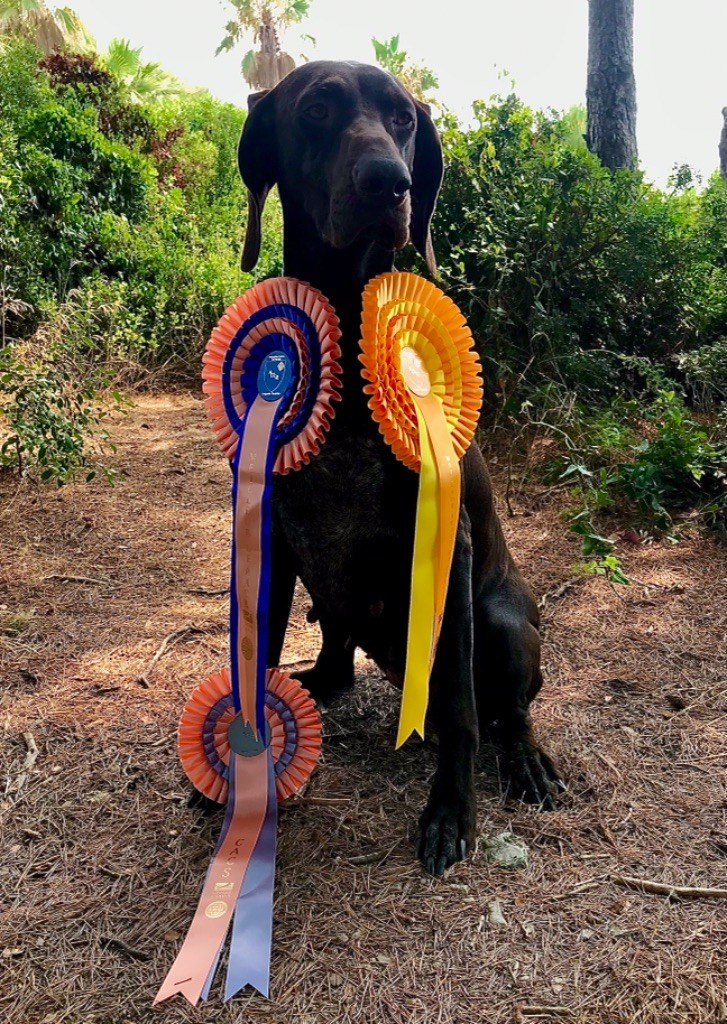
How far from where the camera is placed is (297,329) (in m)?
1.80

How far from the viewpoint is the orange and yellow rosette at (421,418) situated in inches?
63.9

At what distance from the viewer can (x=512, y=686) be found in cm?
→ 205

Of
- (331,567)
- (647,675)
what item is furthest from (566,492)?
(331,567)

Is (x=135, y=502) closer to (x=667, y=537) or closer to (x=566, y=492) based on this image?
(x=566, y=492)

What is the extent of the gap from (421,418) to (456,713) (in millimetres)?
680

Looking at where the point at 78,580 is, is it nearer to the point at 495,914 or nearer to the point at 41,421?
the point at 41,421

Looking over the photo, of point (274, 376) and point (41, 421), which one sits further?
point (41, 421)

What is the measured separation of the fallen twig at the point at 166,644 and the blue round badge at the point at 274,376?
1154 millimetres

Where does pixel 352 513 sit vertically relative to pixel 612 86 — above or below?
below

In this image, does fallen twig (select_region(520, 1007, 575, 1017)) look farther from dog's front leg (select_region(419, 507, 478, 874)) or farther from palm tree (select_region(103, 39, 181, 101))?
palm tree (select_region(103, 39, 181, 101))

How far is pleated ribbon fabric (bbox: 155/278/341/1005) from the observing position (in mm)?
1644

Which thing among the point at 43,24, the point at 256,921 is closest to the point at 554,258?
the point at 256,921

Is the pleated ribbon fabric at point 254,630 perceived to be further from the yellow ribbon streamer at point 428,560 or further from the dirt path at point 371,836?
the yellow ribbon streamer at point 428,560

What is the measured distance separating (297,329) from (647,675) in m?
1.62
